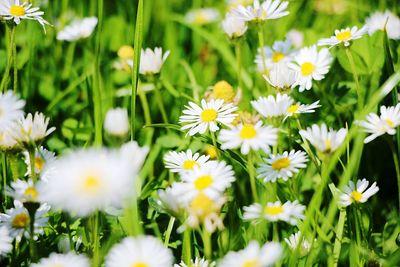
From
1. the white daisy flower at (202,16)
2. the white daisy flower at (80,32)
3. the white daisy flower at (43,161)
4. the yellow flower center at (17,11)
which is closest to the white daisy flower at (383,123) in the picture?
the white daisy flower at (43,161)

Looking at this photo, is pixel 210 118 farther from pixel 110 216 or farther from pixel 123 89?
pixel 123 89

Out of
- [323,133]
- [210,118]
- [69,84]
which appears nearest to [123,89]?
[69,84]

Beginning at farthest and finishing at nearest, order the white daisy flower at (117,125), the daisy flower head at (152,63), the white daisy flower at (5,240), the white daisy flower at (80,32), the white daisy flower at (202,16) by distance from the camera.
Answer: the white daisy flower at (202,16)
the white daisy flower at (80,32)
the daisy flower head at (152,63)
the white daisy flower at (5,240)
the white daisy flower at (117,125)

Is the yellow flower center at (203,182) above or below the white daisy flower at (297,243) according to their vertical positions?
above

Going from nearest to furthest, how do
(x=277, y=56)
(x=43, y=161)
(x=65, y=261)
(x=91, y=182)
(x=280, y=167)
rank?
(x=91, y=182) → (x=65, y=261) → (x=280, y=167) → (x=43, y=161) → (x=277, y=56)

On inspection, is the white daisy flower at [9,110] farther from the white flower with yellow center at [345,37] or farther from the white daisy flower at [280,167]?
the white flower with yellow center at [345,37]

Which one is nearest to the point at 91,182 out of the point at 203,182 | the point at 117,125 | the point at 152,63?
the point at 117,125

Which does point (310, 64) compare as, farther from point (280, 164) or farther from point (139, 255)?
point (139, 255)
